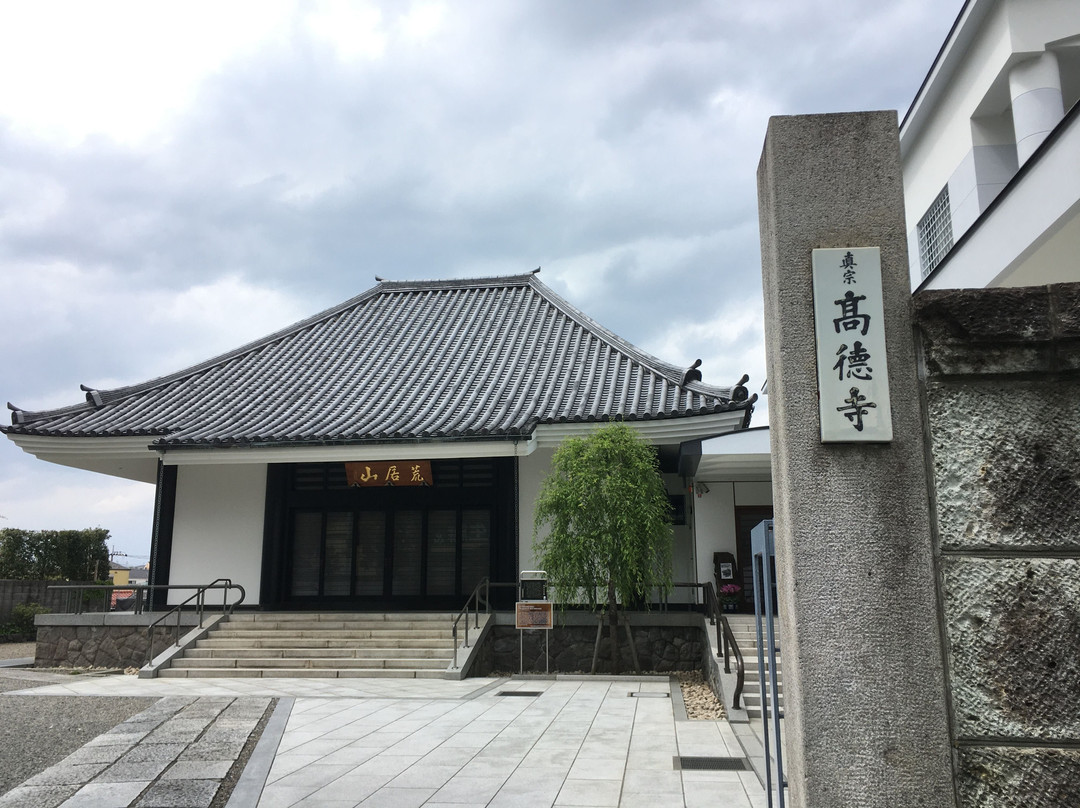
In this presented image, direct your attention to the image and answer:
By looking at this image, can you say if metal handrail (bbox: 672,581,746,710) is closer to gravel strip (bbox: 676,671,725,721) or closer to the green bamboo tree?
gravel strip (bbox: 676,671,725,721)

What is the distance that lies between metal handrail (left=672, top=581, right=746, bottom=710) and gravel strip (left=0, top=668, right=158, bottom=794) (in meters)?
6.53

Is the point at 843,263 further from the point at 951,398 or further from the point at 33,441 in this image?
the point at 33,441

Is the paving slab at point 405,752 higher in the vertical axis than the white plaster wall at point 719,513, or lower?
lower

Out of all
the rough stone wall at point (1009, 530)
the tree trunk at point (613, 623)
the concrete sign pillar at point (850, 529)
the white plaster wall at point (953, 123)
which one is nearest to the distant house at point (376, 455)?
the tree trunk at point (613, 623)

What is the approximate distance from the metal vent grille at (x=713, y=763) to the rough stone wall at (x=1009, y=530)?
3598 mm

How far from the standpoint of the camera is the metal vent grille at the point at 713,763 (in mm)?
6497

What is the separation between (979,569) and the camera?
327cm

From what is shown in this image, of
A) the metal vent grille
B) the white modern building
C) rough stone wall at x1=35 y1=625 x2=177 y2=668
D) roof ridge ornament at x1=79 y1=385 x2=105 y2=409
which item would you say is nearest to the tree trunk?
the metal vent grille

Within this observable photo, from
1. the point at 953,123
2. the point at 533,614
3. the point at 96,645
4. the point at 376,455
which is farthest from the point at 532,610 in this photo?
the point at 953,123

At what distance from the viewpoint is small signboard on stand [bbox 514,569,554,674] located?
40.9 feet

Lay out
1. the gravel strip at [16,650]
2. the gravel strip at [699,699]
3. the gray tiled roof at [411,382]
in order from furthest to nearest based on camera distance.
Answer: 1. the gravel strip at [16,650]
2. the gray tiled roof at [411,382]
3. the gravel strip at [699,699]

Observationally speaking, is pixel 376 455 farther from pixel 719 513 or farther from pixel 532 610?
pixel 719 513

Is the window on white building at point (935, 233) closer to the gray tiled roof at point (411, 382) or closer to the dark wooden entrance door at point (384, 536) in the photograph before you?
the gray tiled roof at point (411, 382)

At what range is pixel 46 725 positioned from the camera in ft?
27.5
